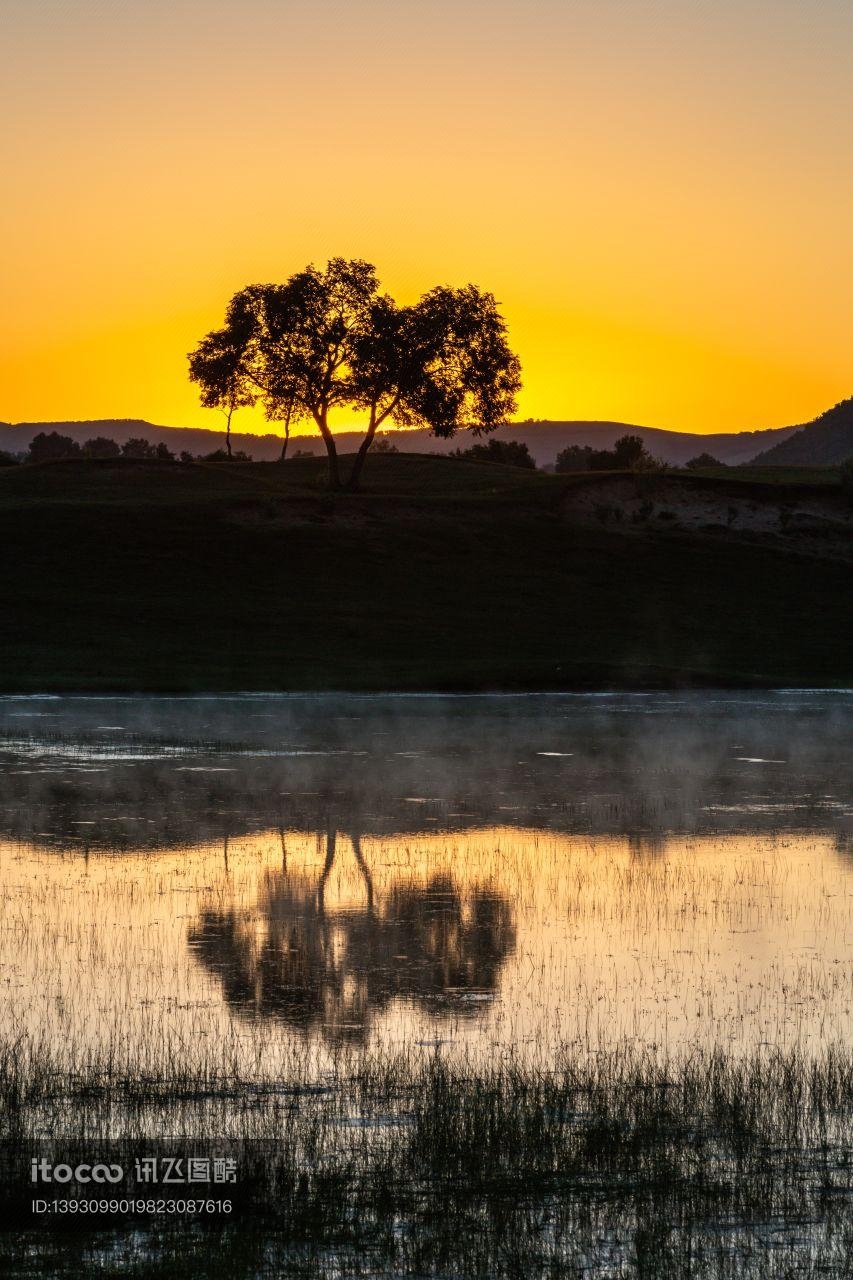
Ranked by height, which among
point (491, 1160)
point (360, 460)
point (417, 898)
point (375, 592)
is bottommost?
point (417, 898)

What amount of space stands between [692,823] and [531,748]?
1033 centimetres

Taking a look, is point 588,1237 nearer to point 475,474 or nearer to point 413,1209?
point 413,1209

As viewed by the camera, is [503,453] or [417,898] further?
[503,453]

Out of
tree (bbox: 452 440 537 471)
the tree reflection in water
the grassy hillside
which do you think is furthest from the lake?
tree (bbox: 452 440 537 471)

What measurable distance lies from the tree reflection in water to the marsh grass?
1.68 meters

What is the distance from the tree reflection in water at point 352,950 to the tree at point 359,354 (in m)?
84.4

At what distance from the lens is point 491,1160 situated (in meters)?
9.12

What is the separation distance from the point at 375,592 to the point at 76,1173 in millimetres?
61206

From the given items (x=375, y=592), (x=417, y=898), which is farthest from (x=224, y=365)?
(x=417, y=898)

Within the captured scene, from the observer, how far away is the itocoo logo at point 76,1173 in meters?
8.65

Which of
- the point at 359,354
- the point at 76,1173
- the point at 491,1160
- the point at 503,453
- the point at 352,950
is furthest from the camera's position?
the point at 503,453

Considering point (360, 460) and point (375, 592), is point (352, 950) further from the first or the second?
point (360, 460)

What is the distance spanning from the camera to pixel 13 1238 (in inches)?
316

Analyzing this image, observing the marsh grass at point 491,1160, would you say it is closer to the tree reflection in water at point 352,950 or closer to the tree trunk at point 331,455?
the tree reflection in water at point 352,950
